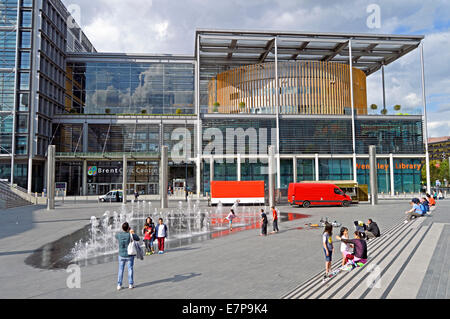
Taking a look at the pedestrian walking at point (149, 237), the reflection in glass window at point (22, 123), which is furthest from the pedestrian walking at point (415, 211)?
the reflection in glass window at point (22, 123)

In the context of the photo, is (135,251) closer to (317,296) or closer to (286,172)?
(317,296)

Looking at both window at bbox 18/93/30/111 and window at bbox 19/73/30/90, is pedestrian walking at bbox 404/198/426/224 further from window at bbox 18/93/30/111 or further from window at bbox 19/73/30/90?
window at bbox 19/73/30/90

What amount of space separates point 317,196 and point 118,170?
32.0 metres

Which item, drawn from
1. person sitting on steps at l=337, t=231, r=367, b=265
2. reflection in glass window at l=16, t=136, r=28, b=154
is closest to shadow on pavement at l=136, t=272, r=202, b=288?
person sitting on steps at l=337, t=231, r=367, b=265

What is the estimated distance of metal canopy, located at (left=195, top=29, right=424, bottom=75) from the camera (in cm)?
4519

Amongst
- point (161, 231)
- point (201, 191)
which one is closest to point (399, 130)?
point (201, 191)

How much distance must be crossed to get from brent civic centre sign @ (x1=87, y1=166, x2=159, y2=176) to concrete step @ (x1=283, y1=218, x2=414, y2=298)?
39.0 meters

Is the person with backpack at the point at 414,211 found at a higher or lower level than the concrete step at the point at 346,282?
higher

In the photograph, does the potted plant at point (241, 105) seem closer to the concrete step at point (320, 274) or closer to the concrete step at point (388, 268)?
the concrete step at point (320, 274)

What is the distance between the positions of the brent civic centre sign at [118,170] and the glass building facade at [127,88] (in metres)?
11.3

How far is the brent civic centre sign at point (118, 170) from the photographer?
48.5 meters

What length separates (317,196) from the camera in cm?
2934
